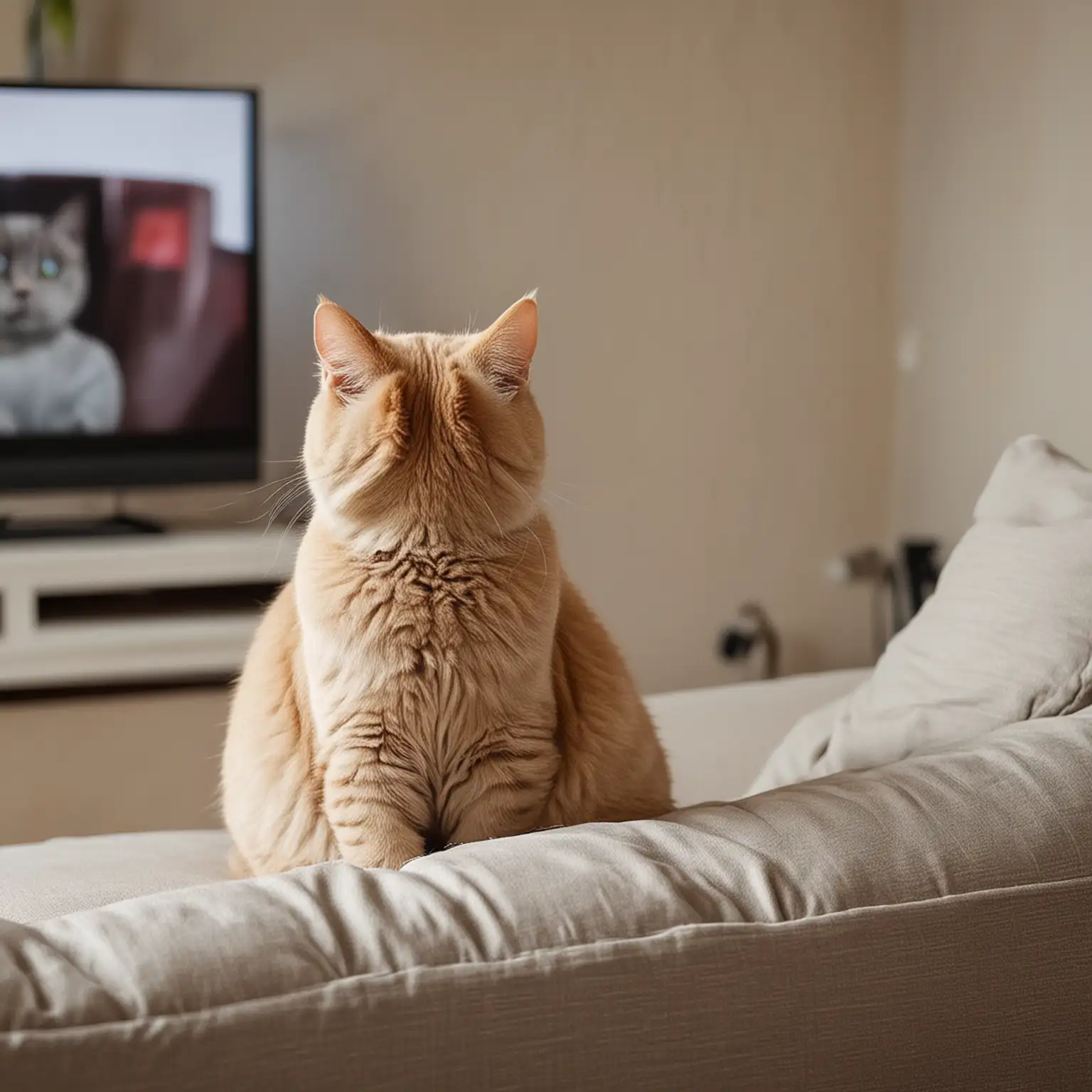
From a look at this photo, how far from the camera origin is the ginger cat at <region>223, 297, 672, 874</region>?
94 centimetres

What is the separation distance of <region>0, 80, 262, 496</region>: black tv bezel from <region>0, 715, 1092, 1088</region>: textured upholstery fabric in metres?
2.02

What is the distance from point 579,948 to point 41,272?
228 cm

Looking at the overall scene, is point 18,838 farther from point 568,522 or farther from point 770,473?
point 770,473

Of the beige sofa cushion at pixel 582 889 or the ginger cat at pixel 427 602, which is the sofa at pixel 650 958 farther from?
the ginger cat at pixel 427 602

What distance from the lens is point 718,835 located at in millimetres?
860

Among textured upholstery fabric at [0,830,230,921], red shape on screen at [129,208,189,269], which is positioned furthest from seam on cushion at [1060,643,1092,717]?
red shape on screen at [129,208,189,269]

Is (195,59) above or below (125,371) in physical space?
above

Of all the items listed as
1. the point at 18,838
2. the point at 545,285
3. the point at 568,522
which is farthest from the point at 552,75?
the point at 18,838

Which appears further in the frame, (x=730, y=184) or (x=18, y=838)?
(x=730, y=184)

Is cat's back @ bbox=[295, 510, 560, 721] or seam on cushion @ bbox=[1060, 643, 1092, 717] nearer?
cat's back @ bbox=[295, 510, 560, 721]

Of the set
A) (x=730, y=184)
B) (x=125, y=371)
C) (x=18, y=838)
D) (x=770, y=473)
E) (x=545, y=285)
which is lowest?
(x=18, y=838)

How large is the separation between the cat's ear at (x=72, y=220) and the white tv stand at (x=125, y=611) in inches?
24.8

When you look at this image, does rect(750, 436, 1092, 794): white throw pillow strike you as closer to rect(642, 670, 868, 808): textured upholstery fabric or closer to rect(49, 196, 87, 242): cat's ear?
rect(642, 670, 868, 808): textured upholstery fabric

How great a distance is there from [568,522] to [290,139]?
1.11m
